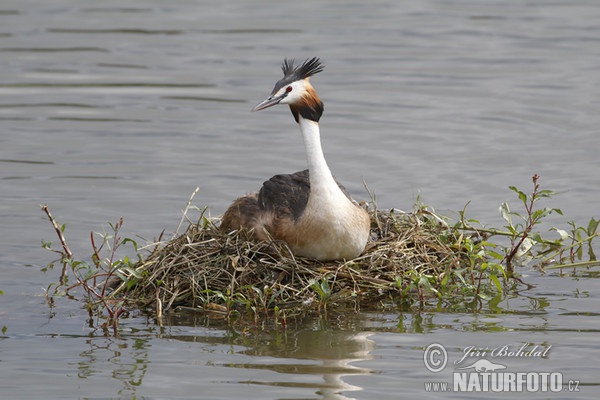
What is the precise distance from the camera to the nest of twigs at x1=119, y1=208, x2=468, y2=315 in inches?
308

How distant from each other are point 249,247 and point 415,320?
3.98ft

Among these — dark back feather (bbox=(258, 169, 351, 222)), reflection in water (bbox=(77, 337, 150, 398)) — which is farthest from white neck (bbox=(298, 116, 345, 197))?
reflection in water (bbox=(77, 337, 150, 398))

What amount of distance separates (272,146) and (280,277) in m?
4.52

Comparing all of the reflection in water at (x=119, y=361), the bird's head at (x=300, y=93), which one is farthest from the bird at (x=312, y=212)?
the reflection in water at (x=119, y=361)

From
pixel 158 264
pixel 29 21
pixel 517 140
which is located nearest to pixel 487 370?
pixel 158 264

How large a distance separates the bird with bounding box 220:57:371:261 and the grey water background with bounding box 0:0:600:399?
21.3 inches

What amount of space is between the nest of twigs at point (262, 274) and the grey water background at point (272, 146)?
267 millimetres

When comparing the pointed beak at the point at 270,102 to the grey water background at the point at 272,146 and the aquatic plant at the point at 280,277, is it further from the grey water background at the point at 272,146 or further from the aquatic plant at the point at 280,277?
the grey water background at the point at 272,146

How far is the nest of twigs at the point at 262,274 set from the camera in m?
7.83

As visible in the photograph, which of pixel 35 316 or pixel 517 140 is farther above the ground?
pixel 517 140

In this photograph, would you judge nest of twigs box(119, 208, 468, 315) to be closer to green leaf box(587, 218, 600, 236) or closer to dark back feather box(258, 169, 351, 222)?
dark back feather box(258, 169, 351, 222)

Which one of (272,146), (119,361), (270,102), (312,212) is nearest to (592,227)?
(312,212)

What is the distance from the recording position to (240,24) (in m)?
18.1

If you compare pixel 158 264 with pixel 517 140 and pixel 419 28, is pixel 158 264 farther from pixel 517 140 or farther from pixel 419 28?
pixel 419 28
